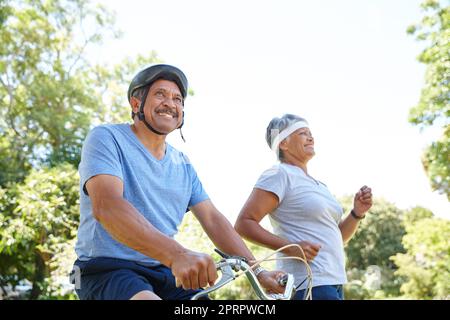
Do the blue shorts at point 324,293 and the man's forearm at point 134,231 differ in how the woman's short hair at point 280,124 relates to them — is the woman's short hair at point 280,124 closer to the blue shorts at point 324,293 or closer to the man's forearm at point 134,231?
the blue shorts at point 324,293

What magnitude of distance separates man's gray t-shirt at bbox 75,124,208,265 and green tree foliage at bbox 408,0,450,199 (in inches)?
295

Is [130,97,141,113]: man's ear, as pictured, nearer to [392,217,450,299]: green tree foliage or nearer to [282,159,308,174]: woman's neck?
[282,159,308,174]: woman's neck

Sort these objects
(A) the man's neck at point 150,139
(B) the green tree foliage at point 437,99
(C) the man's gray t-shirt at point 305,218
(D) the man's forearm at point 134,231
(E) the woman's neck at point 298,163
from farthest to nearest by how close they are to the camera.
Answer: (B) the green tree foliage at point 437,99 → (E) the woman's neck at point 298,163 → (C) the man's gray t-shirt at point 305,218 → (A) the man's neck at point 150,139 → (D) the man's forearm at point 134,231

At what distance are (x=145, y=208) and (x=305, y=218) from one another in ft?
3.21

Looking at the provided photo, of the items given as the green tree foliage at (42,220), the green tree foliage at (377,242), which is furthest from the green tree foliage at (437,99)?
the green tree foliage at (377,242)

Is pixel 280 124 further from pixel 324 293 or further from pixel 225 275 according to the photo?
pixel 225 275

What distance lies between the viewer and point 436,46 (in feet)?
29.3

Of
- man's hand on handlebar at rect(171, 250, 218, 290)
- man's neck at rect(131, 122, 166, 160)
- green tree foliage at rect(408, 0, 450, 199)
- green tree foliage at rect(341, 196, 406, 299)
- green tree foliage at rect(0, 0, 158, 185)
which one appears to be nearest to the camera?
man's hand on handlebar at rect(171, 250, 218, 290)

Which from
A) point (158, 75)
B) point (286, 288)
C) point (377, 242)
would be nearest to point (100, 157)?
point (158, 75)

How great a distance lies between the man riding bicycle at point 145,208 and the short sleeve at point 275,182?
0.54 m

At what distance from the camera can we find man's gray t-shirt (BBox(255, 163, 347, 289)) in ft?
8.59

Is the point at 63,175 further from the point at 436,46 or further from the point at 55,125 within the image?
the point at 436,46

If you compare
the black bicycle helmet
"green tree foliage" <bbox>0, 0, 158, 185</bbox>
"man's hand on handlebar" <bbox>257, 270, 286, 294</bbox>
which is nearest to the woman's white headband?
the black bicycle helmet

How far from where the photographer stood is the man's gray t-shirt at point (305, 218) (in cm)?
262
